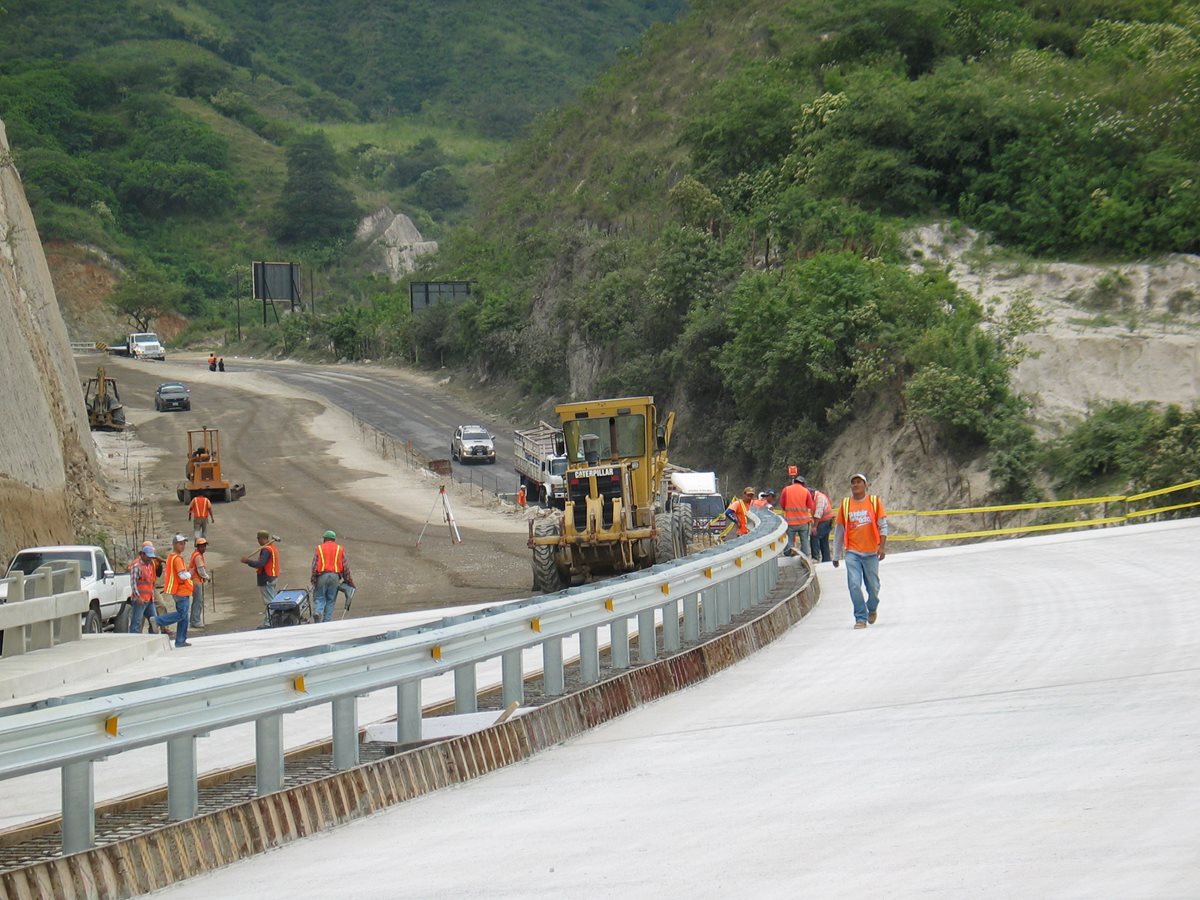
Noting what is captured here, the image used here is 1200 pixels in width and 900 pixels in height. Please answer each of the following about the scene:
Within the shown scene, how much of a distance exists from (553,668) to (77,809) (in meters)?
4.75

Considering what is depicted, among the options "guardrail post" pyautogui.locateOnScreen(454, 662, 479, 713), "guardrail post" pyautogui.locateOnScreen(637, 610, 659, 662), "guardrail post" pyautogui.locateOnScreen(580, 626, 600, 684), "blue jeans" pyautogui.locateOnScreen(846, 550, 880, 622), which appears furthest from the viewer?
"blue jeans" pyautogui.locateOnScreen(846, 550, 880, 622)

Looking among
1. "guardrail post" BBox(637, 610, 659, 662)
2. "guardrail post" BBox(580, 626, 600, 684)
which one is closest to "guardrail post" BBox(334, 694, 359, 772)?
"guardrail post" BBox(580, 626, 600, 684)

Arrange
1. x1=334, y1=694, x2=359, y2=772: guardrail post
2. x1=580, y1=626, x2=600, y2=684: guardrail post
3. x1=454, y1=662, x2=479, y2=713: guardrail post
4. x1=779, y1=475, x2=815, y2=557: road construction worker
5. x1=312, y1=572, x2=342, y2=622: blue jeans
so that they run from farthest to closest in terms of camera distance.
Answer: x1=779, y1=475, x2=815, y2=557: road construction worker, x1=312, y1=572, x2=342, y2=622: blue jeans, x1=580, y1=626, x2=600, y2=684: guardrail post, x1=454, y1=662, x2=479, y2=713: guardrail post, x1=334, y1=694, x2=359, y2=772: guardrail post

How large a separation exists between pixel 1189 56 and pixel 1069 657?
4611cm

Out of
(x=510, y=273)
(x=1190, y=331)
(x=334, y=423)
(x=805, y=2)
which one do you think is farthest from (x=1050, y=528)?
(x=510, y=273)

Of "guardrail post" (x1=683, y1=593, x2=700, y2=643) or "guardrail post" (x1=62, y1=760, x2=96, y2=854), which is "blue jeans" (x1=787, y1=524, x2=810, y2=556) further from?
"guardrail post" (x1=62, y1=760, x2=96, y2=854)

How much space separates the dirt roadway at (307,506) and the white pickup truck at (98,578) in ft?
16.0

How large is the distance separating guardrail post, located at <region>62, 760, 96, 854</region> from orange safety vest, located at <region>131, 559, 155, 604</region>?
59.7ft

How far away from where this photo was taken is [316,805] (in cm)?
811

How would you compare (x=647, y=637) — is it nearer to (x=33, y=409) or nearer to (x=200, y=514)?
(x=33, y=409)

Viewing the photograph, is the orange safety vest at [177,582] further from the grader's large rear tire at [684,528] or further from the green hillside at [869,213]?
the green hillside at [869,213]

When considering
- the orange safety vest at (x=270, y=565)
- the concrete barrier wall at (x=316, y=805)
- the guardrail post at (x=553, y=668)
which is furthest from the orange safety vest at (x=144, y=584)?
the guardrail post at (x=553, y=668)

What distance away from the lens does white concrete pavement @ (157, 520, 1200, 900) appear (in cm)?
641

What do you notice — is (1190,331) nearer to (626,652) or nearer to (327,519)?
(327,519)
